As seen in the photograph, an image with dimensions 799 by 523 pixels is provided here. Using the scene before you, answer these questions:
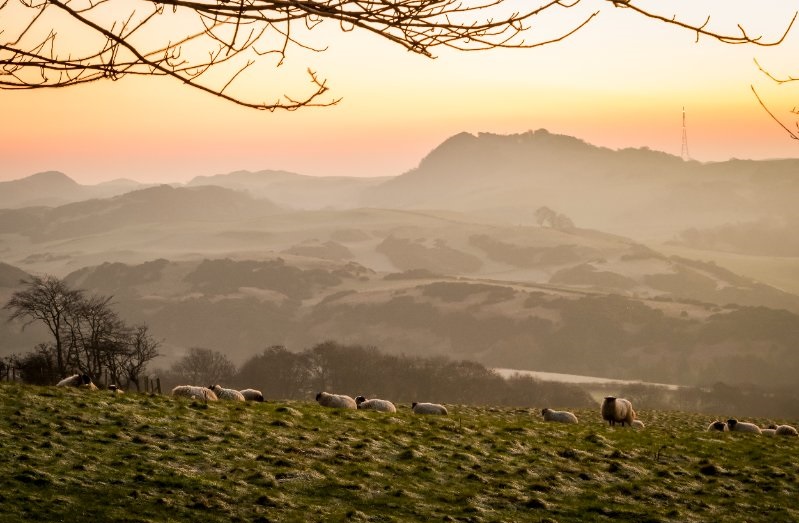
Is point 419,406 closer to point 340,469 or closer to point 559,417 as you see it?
point 559,417

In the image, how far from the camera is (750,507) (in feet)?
63.5

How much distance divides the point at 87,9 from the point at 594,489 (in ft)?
A: 51.8

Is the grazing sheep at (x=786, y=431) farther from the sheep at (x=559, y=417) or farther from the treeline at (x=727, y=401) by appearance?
the treeline at (x=727, y=401)

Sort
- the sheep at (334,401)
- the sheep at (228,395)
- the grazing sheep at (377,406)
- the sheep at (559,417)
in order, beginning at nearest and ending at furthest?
the sheep at (334,401) < the grazing sheep at (377,406) < the sheep at (228,395) < the sheep at (559,417)

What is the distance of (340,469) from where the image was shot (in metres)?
20.0

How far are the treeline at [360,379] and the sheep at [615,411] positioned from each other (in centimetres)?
8583

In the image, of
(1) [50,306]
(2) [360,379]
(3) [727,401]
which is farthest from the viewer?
(3) [727,401]

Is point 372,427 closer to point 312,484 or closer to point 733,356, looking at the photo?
point 312,484

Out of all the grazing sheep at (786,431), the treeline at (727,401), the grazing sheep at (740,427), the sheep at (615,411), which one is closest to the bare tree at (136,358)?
the sheep at (615,411)

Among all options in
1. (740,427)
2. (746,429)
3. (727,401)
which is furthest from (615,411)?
(727,401)

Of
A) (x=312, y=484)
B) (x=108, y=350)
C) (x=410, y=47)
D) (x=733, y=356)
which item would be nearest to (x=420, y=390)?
(x=108, y=350)

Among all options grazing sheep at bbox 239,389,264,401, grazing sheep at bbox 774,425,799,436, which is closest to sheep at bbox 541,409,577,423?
grazing sheep at bbox 774,425,799,436

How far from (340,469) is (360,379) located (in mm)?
107458

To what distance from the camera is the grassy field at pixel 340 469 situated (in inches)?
659
